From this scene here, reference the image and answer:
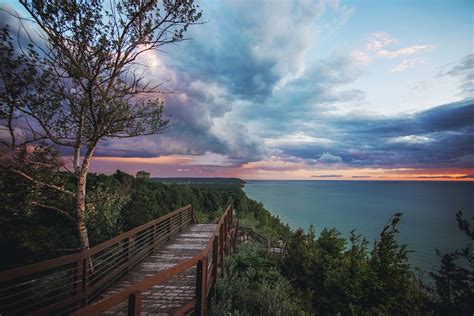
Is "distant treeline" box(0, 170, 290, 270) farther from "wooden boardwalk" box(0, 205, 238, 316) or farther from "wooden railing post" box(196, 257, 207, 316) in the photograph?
"wooden railing post" box(196, 257, 207, 316)

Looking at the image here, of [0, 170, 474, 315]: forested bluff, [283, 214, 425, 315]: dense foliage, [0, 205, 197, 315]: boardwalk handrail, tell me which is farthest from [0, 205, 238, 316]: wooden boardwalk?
[283, 214, 425, 315]: dense foliage

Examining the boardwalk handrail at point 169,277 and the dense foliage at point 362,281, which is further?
the dense foliage at point 362,281

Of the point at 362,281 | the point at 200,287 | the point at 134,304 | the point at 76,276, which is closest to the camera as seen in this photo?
the point at 134,304

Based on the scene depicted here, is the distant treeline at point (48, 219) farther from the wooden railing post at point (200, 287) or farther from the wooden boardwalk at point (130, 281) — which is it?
the wooden railing post at point (200, 287)

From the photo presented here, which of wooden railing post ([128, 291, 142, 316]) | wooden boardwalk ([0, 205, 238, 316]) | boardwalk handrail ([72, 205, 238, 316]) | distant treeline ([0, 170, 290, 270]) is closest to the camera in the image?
boardwalk handrail ([72, 205, 238, 316])

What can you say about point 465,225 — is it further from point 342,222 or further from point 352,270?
point 342,222

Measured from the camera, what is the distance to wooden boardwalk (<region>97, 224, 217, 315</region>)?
422cm

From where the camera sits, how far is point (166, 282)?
5.23 metres

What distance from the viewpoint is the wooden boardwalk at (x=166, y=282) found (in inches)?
166

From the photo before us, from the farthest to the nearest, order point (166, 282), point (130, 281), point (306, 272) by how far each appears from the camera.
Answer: point (306, 272) → point (130, 281) → point (166, 282)

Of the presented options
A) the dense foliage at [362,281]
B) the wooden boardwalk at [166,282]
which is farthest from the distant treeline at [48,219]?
the dense foliage at [362,281]

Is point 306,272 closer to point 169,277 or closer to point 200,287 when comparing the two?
point 200,287

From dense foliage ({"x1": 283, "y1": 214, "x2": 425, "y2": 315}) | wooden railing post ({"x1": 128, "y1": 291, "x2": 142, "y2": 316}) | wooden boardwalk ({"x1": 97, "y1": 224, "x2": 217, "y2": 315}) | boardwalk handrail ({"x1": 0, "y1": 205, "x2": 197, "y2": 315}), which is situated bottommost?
dense foliage ({"x1": 283, "y1": 214, "x2": 425, "y2": 315})

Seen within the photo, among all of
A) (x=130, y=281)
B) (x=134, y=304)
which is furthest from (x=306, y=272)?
(x=134, y=304)
